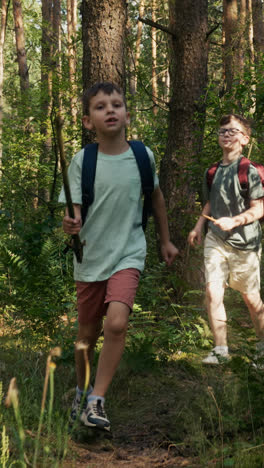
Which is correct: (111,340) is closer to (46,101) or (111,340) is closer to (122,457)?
(122,457)

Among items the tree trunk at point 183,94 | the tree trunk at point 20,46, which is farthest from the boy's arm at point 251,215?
the tree trunk at point 20,46

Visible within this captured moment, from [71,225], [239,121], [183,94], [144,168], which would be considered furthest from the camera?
[183,94]

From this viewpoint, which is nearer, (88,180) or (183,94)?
(88,180)

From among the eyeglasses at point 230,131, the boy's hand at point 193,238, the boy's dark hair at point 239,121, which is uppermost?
the boy's dark hair at point 239,121

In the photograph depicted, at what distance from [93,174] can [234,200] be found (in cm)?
197

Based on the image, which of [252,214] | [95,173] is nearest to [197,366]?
[252,214]

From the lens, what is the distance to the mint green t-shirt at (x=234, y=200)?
5.07 meters

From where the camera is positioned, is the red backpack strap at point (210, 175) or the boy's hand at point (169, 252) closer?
the boy's hand at point (169, 252)

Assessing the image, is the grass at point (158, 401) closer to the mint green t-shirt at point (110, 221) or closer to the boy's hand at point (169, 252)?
the boy's hand at point (169, 252)

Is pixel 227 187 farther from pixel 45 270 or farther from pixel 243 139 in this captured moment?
pixel 45 270

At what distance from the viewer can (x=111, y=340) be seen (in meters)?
3.38

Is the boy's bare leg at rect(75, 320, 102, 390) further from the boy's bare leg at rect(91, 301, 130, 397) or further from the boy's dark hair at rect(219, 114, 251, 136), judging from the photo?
the boy's dark hair at rect(219, 114, 251, 136)

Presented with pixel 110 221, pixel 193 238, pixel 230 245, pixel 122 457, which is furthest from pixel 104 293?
pixel 230 245

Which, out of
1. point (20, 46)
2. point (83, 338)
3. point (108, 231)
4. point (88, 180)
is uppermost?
point (20, 46)
